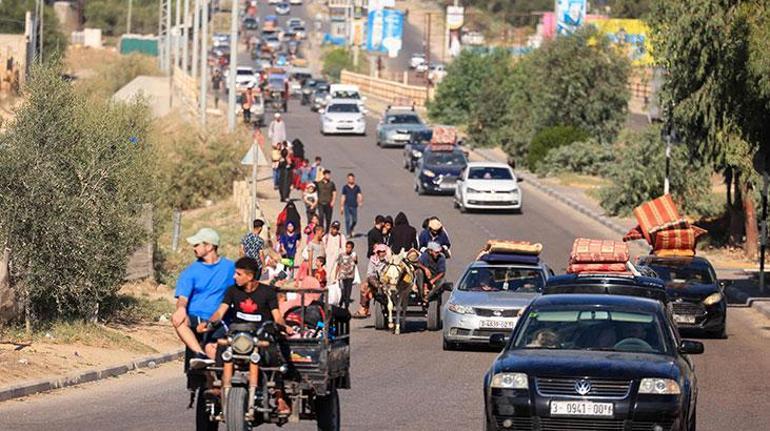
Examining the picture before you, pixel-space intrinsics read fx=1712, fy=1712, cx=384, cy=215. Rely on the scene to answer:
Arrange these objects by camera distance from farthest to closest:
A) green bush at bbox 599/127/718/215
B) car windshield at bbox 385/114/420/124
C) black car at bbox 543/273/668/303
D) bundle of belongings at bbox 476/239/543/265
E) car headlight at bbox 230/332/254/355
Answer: car windshield at bbox 385/114/420/124 → green bush at bbox 599/127/718/215 → bundle of belongings at bbox 476/239/543/265 → black car at bbox 543/273/668/303 → car headlight at bbox 230/332/254/355

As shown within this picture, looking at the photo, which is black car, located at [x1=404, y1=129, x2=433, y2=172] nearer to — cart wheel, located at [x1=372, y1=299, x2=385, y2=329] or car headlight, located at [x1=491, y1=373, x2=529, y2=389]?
cart wheel, located at [x1=372, y1=299, x2=385, y2=329]

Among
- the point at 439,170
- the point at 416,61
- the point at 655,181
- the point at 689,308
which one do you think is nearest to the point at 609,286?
the point at 689,308

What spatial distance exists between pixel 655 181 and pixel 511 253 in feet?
72.9

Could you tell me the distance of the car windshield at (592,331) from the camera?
14.8 meters

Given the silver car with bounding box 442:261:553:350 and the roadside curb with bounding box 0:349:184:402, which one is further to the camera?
the silver car with bounding box 442:261:553:350

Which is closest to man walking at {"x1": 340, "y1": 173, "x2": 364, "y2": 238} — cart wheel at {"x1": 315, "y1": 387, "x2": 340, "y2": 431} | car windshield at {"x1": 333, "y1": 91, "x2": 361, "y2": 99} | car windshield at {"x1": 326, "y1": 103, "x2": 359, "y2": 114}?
cart wheel at {"x1": 315, "y1": 387, "x2": 340, "y2": 431}

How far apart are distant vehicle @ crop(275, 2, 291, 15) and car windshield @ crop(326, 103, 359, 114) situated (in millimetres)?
99598

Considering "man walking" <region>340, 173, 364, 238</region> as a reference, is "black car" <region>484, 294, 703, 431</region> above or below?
above

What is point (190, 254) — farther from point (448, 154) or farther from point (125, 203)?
point (448, 154)

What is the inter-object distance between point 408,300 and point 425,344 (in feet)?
7.14

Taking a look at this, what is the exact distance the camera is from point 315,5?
7397 inches

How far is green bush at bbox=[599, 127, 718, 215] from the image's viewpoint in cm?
4784

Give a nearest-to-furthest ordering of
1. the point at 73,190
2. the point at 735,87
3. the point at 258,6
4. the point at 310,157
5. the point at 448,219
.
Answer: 1. the point at 73,190
2. the point at 735,87
3. the point at 448,219
4. the point at 310,157
5. the point at 258,6

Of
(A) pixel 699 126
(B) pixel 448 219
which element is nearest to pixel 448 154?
(B) pixel 448 219
